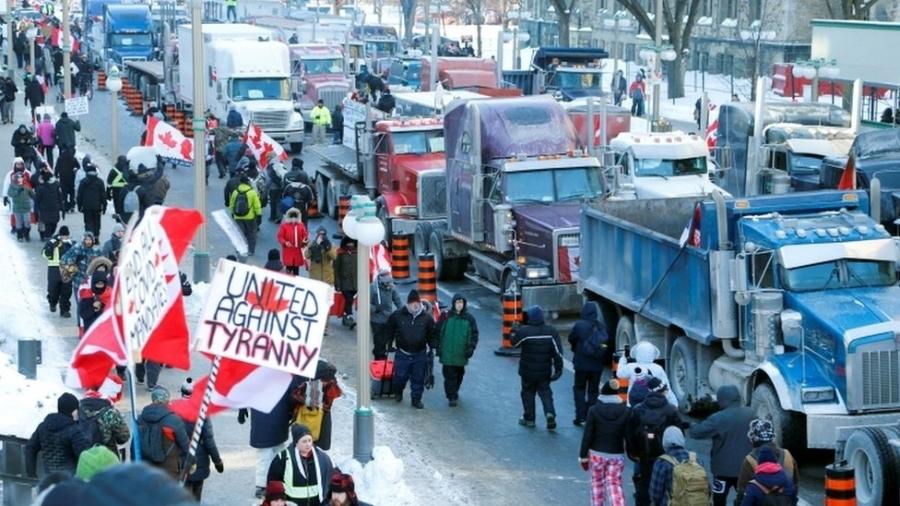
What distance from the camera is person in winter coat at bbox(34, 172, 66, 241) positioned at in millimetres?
29438

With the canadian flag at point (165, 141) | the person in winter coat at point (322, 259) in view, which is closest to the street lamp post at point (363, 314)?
the person in winter coat at point (322, 259)

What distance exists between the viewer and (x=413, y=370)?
19688 millimetres

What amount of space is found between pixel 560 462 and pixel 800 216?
3.58 meters

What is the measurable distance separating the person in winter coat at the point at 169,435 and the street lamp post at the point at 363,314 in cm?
255

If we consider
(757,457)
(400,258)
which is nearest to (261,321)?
(757,457)

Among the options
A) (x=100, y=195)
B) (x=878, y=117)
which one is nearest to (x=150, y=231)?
(x=100, y=195)

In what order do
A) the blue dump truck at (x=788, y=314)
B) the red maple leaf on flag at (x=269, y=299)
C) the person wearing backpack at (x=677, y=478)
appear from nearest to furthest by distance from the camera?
the red maple leaf on flag at (x=269, y=299) < the person wearing backpack at (x=677, y=478) < the blue dump truck at (x=788, y=314)

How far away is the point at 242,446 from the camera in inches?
698

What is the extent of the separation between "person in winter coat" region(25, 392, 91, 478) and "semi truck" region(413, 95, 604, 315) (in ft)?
33.6

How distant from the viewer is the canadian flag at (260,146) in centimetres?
3441

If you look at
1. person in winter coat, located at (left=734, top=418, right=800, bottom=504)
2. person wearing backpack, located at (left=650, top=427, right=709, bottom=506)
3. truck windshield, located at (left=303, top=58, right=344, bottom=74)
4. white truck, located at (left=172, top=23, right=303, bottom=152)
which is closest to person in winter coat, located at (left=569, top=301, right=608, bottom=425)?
person wearing backpack, located at (left=650, top=427, right=709, bottom=506)

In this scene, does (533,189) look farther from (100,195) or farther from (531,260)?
(100,195)

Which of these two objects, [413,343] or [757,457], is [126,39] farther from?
[757,457]

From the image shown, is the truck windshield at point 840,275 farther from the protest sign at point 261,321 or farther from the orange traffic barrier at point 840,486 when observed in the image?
the protest sign at point 261,321
